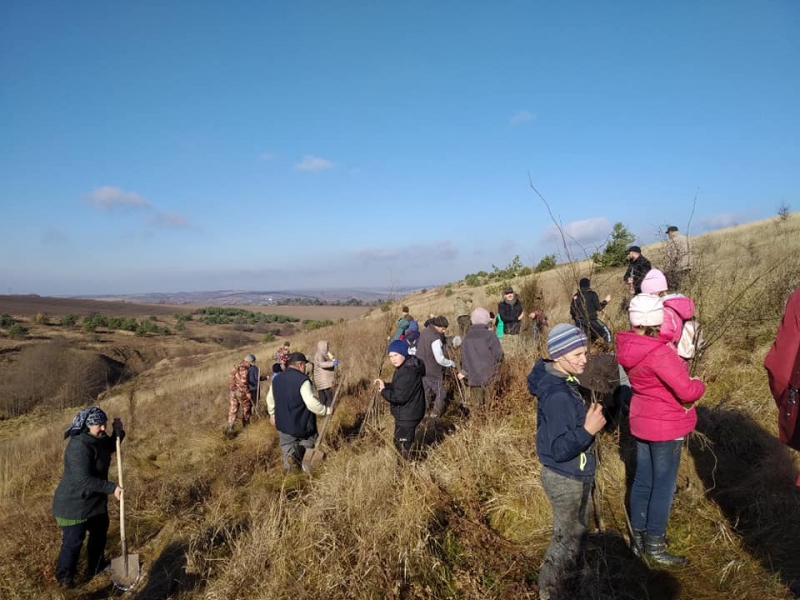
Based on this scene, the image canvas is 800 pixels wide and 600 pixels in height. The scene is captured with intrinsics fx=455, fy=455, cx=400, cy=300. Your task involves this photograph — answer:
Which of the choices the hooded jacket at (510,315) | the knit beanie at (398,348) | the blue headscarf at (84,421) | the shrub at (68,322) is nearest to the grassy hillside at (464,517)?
the knit beanie at (398,348)

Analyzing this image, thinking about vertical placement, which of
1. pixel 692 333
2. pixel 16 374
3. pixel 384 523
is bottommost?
pixel 16 374

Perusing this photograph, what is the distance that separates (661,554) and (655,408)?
42.4 inches

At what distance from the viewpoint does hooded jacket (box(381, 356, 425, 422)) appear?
4832mm

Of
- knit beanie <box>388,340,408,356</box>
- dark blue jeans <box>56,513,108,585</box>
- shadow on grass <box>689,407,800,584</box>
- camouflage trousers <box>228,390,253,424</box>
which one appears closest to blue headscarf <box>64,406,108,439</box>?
dark blue jeans <box>56,513,108,585</box>

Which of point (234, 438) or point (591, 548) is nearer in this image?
point (591, 548)

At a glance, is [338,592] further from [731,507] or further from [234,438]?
[234,438]

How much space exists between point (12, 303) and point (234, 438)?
233ft

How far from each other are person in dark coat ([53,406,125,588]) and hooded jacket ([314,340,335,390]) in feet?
13.3

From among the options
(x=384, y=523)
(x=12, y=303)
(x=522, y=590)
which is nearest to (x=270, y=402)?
(x=384, y=523)

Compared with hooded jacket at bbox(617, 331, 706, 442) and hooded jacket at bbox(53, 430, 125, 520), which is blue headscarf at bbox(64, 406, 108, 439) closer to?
hooded jacket at bbox(53, 430, 125, 520)

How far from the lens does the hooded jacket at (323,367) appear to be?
823cm

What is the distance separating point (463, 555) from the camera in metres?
3.42

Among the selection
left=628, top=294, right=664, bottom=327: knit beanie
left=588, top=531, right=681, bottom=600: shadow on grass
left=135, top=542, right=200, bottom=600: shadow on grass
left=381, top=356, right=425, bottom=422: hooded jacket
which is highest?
left=628, top=294, right=664, bottom=327: knit beanie

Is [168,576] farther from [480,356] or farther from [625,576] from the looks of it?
[480,356]
